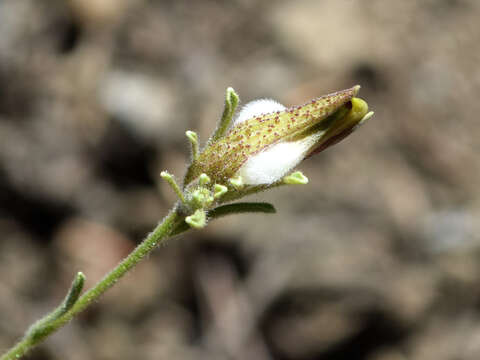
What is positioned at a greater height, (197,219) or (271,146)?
(271,146)

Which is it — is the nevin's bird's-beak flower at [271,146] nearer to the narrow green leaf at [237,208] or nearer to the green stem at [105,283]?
the narrow green leaf at [237,208]

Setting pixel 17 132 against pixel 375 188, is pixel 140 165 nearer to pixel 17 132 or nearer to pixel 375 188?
pixel 17 132

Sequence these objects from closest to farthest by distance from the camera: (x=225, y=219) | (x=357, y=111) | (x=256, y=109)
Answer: (x=357, y=111), (x=256, y=109), (x=225, y=219)

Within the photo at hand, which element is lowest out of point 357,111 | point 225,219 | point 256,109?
point 357,111

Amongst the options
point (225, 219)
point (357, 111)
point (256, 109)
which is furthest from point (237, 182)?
point (225, 219)

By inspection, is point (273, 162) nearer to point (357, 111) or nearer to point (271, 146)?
point (271, 146)

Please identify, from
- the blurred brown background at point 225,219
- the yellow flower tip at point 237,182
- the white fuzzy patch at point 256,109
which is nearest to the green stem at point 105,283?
the yellow flower tip at point 237,182

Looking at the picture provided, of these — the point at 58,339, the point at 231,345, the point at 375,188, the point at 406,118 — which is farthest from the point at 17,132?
the point at 406,118
